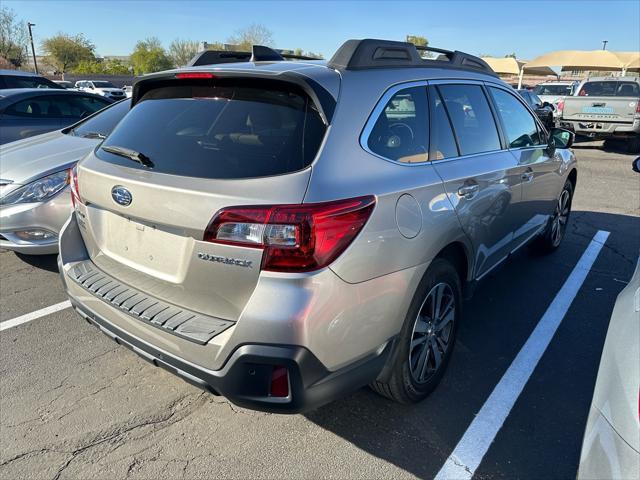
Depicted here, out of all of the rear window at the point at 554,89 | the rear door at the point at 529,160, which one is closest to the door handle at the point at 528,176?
the rear door at the point at 529,160

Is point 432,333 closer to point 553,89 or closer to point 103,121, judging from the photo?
point 103,121

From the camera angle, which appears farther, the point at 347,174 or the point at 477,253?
the point at 477,253

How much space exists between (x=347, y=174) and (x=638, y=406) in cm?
124

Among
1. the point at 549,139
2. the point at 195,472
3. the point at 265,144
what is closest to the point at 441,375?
the point at 195,472

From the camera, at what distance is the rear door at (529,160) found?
142 inches

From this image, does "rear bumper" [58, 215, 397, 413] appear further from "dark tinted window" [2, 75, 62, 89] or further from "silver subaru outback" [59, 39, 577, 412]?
"dark tinted window" [2, 75, 62, 89]

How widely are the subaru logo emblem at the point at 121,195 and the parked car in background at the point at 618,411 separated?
6.52ft

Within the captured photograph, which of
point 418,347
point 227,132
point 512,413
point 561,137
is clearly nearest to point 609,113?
point 561,137

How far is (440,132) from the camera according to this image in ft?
8.95

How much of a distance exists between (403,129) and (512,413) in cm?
164

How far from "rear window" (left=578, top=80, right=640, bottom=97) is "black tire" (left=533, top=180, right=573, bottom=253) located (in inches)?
395

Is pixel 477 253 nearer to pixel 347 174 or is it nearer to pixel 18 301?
pixel 347 174

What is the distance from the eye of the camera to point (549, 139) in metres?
4.34

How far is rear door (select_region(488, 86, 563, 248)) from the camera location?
11.8 ft
